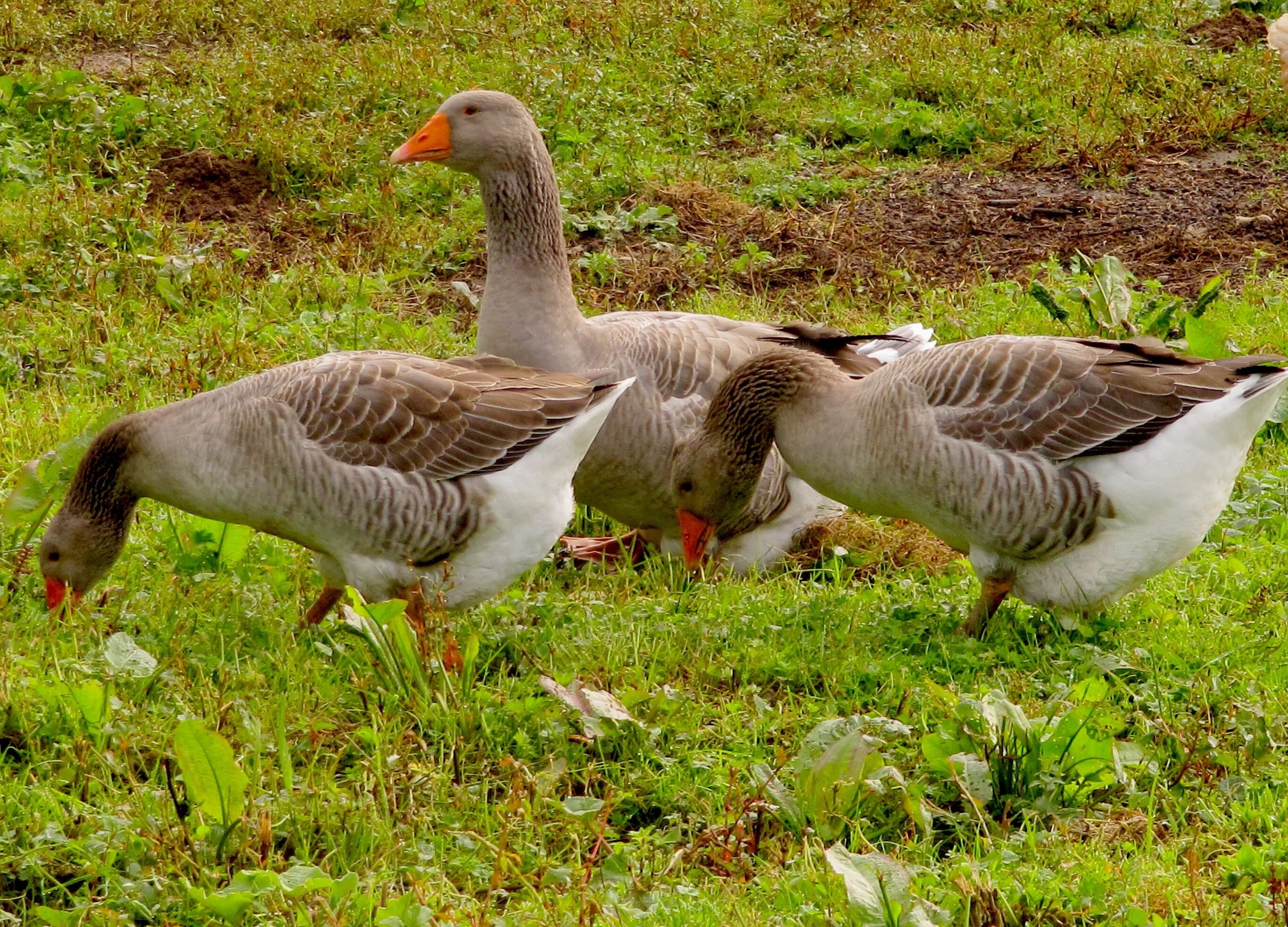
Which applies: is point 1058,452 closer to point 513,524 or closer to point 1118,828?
point 1118,828

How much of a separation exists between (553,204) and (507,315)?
57cm

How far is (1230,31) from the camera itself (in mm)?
11500

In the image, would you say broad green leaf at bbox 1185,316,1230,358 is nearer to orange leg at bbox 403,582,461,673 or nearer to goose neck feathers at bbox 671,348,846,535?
goose neck feathers at bbox 671,348,846,535

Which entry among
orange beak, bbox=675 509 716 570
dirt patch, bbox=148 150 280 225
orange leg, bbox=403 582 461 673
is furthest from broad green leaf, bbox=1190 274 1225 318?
dirt patch, bbox=148 150 280 225

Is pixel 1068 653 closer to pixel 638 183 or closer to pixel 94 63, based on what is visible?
pixel 638 183

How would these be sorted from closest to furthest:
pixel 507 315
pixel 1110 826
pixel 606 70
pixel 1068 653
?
pixel 1110 826
pixel 1068 653
pixel 507 315
pixel 606 70

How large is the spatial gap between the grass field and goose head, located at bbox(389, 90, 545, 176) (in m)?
1.25

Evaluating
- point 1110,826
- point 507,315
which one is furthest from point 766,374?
point 1110,826

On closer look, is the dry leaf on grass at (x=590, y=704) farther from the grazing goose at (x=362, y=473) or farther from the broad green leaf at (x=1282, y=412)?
the broad green leaf at (x=1282, y=412)

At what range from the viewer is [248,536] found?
18.1ft

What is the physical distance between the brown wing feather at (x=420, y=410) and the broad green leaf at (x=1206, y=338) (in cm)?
291

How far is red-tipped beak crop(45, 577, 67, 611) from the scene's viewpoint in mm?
4949

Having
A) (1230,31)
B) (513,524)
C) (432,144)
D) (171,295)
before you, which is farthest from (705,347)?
(1230,31)

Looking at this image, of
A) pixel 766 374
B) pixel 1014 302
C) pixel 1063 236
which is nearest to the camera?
pixel 766 374
